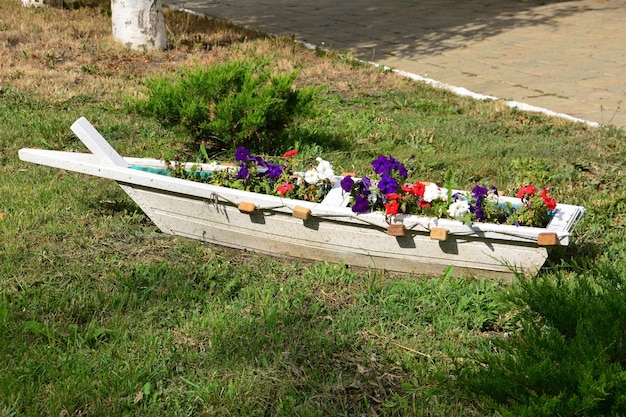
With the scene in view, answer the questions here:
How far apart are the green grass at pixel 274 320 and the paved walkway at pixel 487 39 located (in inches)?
108

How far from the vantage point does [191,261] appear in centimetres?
448

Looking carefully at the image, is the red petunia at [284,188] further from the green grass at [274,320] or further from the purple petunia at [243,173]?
the green grass at [274,320]

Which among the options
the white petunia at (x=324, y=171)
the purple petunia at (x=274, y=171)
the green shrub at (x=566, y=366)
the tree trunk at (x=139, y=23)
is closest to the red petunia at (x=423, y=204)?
the white petunia at (x=324, y=171)

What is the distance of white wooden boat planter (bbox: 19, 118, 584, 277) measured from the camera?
399 cm

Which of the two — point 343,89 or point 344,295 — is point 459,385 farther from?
point 343,89

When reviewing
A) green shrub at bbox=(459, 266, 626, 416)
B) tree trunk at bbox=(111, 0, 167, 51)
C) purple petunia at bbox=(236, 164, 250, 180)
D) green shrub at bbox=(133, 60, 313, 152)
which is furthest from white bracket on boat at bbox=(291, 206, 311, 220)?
tree trunk at bbox=(111, 0, 167, 51)

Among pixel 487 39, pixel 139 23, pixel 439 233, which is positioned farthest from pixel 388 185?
pixel 487 39

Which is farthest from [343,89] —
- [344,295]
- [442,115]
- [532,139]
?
[344,295]

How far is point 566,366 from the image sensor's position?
2.43 metres

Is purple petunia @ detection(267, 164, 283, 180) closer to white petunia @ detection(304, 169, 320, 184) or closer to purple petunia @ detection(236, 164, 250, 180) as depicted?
purple petunia @ detection(236, 164, 250, 180)

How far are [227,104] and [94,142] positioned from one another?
119 cm

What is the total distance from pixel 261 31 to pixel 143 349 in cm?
886

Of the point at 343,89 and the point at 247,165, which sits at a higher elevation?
the point at 247,165

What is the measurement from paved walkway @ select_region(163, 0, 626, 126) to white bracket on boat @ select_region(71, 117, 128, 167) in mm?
4609
